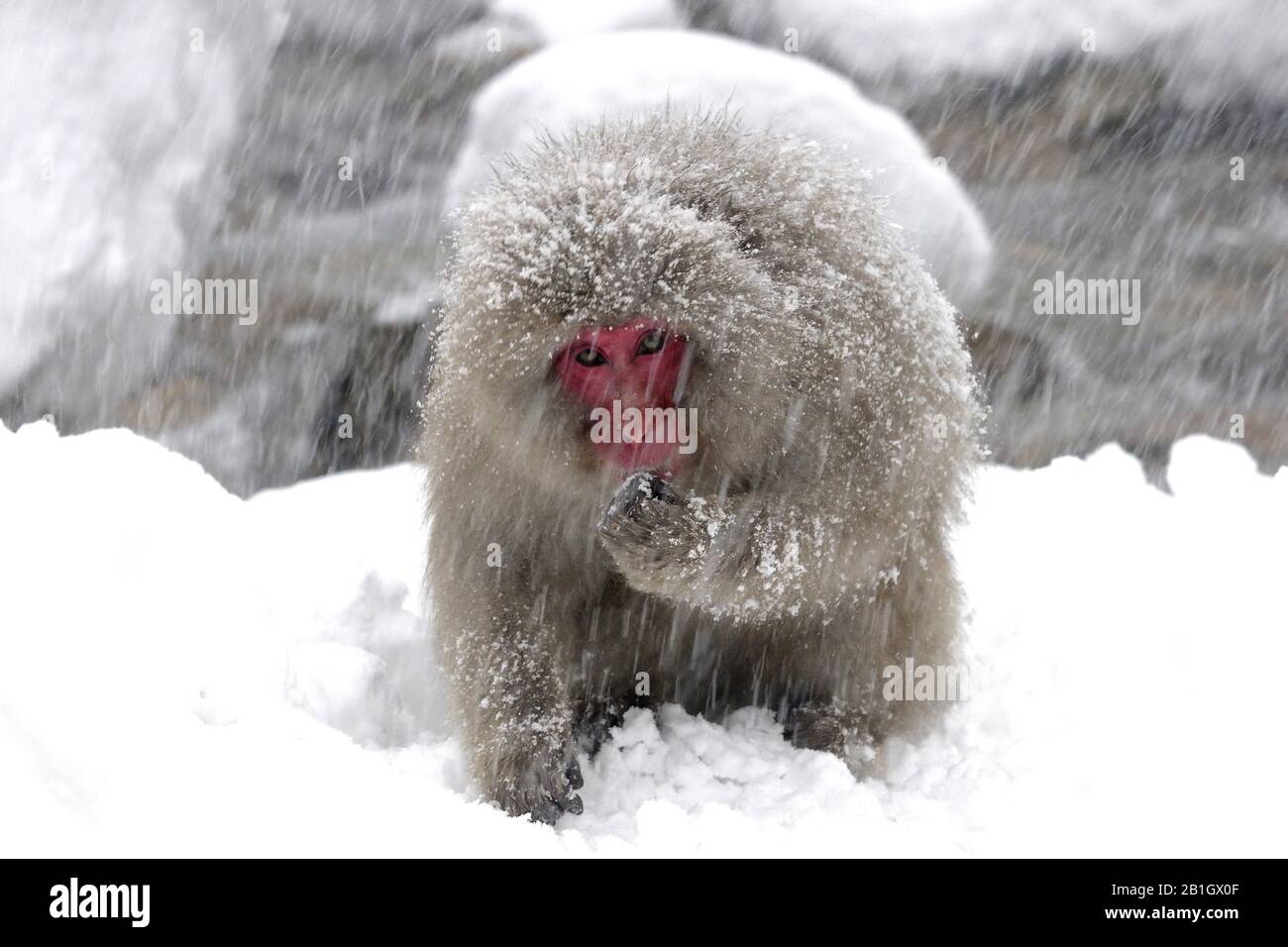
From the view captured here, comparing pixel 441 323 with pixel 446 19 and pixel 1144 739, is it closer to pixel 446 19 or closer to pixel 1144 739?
pixel 1144 739

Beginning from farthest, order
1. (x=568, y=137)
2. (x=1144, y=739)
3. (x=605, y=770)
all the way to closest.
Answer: (x=568, y=137)
(x=605, y=770)
(x=1144, y=739)

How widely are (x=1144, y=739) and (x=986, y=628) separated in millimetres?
941

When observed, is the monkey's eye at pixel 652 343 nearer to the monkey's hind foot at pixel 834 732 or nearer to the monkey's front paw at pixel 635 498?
the monkey's front paw at pixel 635 498

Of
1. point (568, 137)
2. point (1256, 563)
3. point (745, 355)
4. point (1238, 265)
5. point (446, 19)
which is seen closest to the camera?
point (745, 355)

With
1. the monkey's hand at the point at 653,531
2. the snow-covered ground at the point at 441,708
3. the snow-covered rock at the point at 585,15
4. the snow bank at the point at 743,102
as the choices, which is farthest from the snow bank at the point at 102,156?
the monkey's hand at the point at 653,531

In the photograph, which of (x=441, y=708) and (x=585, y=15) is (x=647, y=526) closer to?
(x=441, y=708)

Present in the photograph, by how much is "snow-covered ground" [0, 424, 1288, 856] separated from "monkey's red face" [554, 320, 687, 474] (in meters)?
0.74

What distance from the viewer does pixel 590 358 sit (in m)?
2.50

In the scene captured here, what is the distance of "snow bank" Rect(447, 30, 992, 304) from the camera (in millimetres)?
6801

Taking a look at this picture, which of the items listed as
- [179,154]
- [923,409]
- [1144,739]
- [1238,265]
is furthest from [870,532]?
[179,154]

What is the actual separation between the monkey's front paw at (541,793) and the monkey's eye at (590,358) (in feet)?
3.06

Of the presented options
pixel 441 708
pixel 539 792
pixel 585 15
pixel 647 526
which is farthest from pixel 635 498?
pixel 585 15

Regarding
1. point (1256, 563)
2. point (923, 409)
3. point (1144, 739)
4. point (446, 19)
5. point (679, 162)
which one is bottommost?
point (1144, 739)

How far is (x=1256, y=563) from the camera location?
349cm
